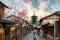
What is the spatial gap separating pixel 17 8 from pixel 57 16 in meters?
24.1

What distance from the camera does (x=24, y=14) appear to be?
5141cm

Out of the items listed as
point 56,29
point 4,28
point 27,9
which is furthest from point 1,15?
point 27,9

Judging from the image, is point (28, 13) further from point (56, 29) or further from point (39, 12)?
point (56, 29)

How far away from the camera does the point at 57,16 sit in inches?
1299

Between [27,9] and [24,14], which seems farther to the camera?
[27,9]

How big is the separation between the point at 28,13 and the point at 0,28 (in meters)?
44.0

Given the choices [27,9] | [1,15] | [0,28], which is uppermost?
[27,9]

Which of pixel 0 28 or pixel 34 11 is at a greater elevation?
pixel 34 11

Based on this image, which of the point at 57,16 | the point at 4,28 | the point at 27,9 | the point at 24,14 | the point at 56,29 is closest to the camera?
Result: the point at 56,29

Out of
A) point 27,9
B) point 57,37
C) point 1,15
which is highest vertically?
point 27,9

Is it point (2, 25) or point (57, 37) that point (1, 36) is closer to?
point (2, 25)

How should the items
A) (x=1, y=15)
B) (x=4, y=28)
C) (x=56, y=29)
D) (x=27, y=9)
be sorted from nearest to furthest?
(x=56, y=29)
(x=4, y=28)
(x=1, y=15)
(x=27, y=9)

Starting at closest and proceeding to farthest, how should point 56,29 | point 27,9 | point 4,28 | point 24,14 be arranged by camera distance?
point 56,29 → point 4,28 → point 24,14 → point 27,9

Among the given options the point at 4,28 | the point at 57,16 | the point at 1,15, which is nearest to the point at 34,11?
the point at 57,16
